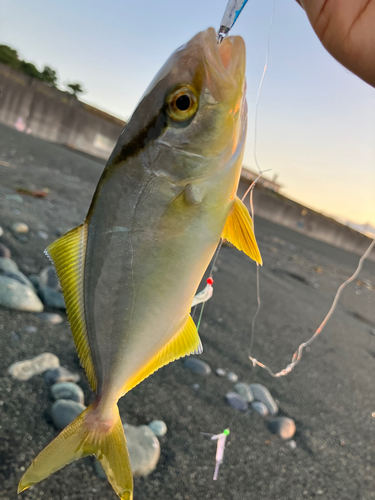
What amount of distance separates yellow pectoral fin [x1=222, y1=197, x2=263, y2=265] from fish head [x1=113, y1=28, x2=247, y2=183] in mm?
148

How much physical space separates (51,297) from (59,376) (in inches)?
31.5

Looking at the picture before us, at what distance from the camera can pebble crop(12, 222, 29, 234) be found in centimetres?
335

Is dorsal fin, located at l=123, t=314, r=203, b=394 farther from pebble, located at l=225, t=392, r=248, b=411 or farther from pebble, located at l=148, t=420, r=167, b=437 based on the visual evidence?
pebble, located at l=225, t=392, r=248, b=411

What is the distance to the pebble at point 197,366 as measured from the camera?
7.57 feet

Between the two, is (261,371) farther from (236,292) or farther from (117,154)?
(117,154)

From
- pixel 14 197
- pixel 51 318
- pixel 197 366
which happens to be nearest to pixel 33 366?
pixel 51 318

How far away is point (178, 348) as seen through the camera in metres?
1.19

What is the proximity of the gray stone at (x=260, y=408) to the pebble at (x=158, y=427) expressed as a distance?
663mm

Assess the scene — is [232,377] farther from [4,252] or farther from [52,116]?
[52,116]

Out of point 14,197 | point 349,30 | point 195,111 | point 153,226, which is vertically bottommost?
point 14,197

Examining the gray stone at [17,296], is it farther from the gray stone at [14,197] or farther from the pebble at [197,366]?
the gray stone at [14,197]

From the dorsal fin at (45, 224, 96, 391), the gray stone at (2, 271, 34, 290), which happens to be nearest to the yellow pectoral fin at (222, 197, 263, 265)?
the dorsal fin at (45, 224, 96, 391)

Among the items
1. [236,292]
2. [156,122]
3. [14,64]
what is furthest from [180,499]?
[14,64]

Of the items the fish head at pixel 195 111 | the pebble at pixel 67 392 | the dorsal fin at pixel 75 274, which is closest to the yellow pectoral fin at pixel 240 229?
the fish head at pixel 195 111
